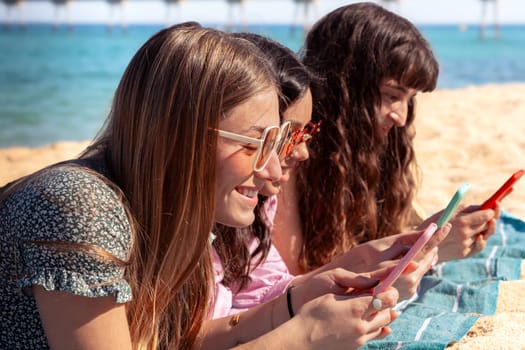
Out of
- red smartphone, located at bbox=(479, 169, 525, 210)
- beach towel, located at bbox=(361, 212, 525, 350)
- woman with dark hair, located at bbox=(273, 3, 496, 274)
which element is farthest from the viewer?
woman with dark hair, located at bbox=(273, 3, 496, 274)

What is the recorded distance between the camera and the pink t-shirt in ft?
8.05

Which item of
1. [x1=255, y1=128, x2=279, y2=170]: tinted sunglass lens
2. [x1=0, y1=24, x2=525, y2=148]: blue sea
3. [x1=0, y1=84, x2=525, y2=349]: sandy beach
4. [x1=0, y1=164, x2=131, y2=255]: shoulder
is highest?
[x1=255, y1=128, x2=279, y2=170]: tinted sunglass lens

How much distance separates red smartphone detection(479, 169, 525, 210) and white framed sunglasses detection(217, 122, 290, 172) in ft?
2.71

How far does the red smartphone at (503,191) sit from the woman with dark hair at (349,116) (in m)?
0.71

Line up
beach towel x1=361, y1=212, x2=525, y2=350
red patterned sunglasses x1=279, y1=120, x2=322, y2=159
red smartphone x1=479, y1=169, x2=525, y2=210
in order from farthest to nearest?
beach towel x1=361, y1=212, x2=525, y2=350 → red smartphone x1=479, y1=169, x2=525, y2=210 → red patterned sunglasses x1=279, y1=120, x2=322, y2=159

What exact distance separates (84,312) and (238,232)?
105cm

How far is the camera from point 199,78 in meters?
1.63

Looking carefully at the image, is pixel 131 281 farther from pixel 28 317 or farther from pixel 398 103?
pixel 398 103

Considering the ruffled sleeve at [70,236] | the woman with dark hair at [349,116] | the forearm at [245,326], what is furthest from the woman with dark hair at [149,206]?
the woman with dark hair at [349,116]

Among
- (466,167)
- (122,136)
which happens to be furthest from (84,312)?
(466,167)

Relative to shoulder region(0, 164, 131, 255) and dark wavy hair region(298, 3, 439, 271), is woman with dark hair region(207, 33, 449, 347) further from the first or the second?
shoulder region(0, 164, 131, 255)

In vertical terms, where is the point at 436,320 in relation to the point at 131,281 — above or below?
below

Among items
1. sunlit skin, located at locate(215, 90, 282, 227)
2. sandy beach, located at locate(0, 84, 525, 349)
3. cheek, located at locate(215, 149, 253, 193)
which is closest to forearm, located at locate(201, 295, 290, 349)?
sunlit skin, located at locate(215, 90, 282, 227)

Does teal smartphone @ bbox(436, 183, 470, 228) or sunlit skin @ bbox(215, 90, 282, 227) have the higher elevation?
sunlit skin @ bbox(215, 90, 282, 227)
